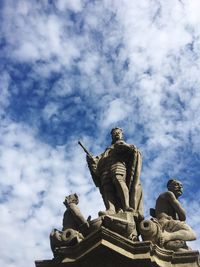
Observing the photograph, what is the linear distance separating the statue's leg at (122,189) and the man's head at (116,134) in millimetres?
1390

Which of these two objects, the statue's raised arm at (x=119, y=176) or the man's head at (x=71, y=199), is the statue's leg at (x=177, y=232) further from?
the man's head at (x=71, y=199)

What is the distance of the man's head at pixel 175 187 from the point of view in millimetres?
11164

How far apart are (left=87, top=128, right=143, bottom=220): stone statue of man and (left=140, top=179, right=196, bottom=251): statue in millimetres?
506

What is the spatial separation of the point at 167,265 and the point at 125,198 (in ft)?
7.52

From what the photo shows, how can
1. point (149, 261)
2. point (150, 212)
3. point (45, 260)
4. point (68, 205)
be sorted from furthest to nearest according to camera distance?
point (150, 212) < point (68, 205) < point (45, 260) < point (149, 261)

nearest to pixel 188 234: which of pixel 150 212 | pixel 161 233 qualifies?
pixel 161 233

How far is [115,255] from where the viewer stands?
8.56 m

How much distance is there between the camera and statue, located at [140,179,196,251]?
30.3 feet

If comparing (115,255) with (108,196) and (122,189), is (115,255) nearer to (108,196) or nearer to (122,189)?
(122,189)

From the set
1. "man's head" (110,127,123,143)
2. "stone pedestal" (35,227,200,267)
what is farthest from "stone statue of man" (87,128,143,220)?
"stone pedestal" (35,227,200,267)

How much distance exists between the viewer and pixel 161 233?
30.7 feet

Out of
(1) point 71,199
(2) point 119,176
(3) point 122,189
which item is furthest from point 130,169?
(1) point 71,199

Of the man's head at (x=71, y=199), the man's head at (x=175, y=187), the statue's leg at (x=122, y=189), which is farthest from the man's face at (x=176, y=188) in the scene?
the man's head at (x=71, y=199)

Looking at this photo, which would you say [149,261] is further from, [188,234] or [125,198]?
[125,198]
